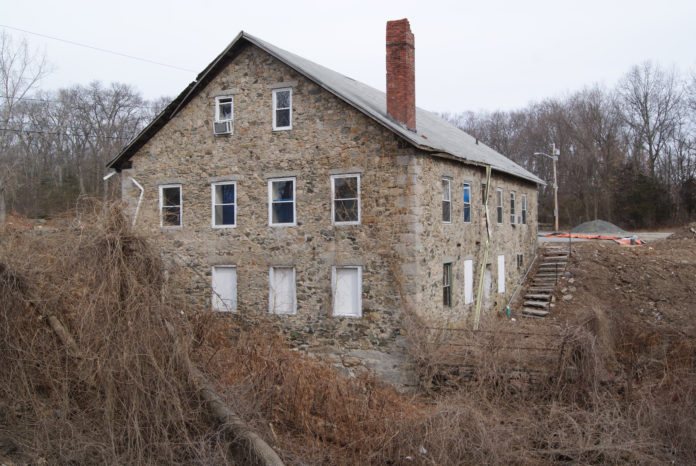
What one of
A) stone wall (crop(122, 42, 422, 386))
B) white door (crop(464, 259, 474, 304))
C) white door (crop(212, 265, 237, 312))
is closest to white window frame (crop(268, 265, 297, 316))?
stone wall (crop(122, 42, 422, 386))

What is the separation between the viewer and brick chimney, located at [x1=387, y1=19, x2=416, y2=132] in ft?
49.3

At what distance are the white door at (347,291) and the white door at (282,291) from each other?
1300mm

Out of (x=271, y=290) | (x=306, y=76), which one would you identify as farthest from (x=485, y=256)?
(x=306, y=76)

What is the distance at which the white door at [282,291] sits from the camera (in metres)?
15.5

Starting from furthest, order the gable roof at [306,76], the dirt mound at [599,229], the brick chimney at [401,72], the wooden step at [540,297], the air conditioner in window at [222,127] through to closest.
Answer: the dirt mound at [599,229]
the wooden step at [540,297]
the air conditioner in window at [222,127]
the brick chimney at [401,72]
the gable roof at [306,76]

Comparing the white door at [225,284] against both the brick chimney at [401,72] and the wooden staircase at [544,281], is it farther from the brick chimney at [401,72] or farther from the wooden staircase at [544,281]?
the wooden staircase at [544,281]

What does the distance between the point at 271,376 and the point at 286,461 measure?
217 centimetres

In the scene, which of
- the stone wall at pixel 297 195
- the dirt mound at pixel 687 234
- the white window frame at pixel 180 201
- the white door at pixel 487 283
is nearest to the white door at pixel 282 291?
the stone wall at pixel 297 195

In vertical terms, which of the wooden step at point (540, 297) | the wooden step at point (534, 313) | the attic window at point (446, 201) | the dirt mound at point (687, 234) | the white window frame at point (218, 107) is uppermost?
the white window frame at point (218, 107)

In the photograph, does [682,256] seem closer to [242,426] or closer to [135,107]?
[242,426]

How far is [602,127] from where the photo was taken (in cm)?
5166

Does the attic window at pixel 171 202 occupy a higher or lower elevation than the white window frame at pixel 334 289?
higher

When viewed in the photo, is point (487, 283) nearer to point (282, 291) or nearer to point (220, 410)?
point (282, 291)

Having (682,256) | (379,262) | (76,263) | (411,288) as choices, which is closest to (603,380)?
(411,288)
